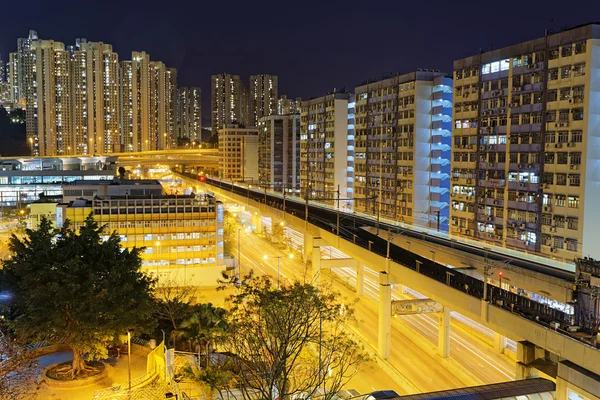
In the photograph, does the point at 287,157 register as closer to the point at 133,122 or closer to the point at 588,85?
the point at 133,122

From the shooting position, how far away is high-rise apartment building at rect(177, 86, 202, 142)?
554ft

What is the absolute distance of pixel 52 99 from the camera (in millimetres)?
105500

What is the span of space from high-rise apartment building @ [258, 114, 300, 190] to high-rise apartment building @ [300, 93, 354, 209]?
523 inches

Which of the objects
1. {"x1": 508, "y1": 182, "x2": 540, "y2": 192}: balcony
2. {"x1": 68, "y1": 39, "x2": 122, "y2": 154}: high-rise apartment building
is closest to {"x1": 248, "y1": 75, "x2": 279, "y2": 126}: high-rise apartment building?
{"x1": 68, "y1": 39, "x2": 122, "y2": 154}: high-rise apartment building

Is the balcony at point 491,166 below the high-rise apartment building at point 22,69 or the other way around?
below

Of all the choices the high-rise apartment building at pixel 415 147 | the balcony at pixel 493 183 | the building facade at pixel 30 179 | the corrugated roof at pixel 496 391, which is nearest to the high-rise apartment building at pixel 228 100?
the building facade at pixel 30 179

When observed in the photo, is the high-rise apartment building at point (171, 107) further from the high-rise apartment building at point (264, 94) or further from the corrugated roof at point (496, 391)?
the corrugated roof at point (496, 391)

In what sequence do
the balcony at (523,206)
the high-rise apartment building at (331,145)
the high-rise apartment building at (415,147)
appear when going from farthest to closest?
the high-rise apartment building at (331,145), the high-rise apartment building at (415,147), the balcony at (523,206)

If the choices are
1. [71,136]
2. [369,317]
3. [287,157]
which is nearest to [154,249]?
[369,317]

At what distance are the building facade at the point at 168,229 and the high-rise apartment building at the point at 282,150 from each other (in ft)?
144

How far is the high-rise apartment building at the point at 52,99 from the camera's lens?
104562 millimetres

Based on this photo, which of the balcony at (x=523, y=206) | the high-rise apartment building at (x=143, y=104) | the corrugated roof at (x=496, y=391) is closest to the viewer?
the corrugated roof at (x=496, y=391)

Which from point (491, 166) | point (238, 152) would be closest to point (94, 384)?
point (491, 166)

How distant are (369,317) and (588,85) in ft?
59.6
